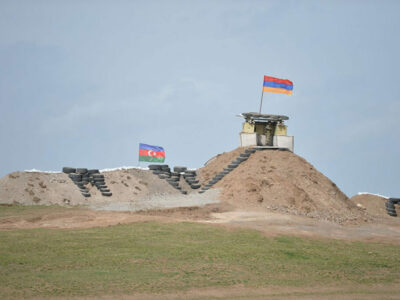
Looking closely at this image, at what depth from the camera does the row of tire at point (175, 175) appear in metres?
A: 43.8

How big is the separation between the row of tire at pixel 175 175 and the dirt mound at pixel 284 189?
1187 mm

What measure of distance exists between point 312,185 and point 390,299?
23.8m

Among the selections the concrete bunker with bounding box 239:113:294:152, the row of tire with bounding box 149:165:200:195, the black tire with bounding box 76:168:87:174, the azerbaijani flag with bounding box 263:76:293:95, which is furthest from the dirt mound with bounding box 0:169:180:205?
the azerbaijani flag with bounding box 263:76:293:95

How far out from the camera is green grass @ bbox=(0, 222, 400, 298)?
1628 centimetres

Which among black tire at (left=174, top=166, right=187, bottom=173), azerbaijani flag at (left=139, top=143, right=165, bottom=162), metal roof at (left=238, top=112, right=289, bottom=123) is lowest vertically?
black tire at (left=174, top=166, right=187, bottom=173)

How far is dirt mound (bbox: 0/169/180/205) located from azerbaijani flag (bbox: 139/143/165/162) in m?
1.75

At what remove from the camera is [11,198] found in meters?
36.9

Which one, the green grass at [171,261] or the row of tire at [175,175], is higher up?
the row of tire at [175,175]

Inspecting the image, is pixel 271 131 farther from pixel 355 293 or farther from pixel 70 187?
pixel 355 293

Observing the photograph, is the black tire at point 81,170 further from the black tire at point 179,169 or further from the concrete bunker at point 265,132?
the concrete bunker at point 265,132

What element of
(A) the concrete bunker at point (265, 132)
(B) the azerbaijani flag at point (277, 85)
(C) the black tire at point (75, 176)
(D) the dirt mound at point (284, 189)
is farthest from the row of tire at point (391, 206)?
(C) the black tire at point (75, 176)

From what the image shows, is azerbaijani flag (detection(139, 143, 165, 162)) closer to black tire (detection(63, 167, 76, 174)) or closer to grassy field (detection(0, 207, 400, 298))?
black tire (detection(63, 167, 76, 174))

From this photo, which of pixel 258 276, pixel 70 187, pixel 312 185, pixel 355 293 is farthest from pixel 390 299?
pixel 70 187

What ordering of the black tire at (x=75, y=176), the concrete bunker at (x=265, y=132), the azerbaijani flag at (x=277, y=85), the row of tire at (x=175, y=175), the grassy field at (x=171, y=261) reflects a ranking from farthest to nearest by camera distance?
1. the azerbaijani flag at (x=277, y=85)
2. the concrete bunker at (x=265, y=132)
3. the row of tire at (x=175, y=175)
4. the black tire at (x=75, y=176)
5. the grassy field at (x=171, y=261)
